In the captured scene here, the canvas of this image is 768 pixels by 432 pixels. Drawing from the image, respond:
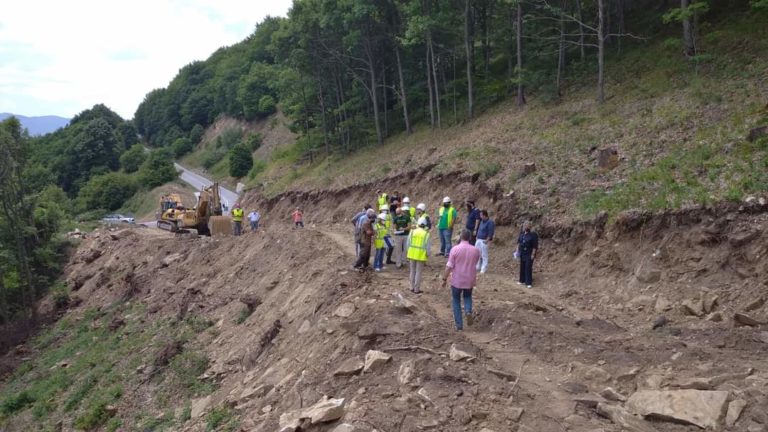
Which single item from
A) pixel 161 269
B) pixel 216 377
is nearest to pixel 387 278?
pixel 216 377

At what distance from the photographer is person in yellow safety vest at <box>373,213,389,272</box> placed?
1292 centimetres

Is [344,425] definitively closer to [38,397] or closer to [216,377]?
[216,377]

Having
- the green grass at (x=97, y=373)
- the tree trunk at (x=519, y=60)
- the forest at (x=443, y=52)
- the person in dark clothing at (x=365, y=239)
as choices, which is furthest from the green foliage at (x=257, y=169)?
the person in dark clothing at (x=365, y=239)

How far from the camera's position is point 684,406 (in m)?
5.79

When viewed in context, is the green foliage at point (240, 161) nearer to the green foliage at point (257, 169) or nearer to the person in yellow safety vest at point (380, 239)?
the green foliage at point (257, 169)

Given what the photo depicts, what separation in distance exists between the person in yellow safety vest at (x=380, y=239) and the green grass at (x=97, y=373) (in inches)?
184

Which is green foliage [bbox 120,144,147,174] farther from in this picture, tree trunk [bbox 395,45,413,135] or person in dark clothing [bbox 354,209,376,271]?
person in dark clothing [bbox 354,209,376,271]

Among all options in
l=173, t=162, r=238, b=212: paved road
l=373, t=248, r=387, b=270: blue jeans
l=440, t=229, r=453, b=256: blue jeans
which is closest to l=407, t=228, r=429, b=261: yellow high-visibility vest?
l=373, t=248, r=387, b=270: blue jeans

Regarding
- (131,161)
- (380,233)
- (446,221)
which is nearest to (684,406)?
(380,233)

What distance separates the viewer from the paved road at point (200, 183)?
49406mm

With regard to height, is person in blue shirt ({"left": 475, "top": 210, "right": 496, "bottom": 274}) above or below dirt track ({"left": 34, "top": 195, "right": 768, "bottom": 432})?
above

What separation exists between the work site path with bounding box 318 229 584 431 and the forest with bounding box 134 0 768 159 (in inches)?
505

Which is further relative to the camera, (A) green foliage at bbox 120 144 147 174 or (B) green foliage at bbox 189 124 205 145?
(B) green foliage at bbox 189 124 205 145

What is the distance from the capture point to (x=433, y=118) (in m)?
30.8
